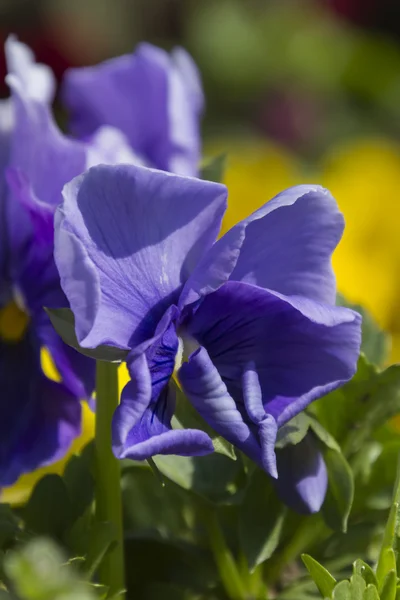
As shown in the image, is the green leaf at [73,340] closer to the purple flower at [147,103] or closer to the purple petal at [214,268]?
the purple petal at [214,268]

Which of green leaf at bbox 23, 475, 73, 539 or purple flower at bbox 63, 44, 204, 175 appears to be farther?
purple flower at bbox 63, 44, 204, 175

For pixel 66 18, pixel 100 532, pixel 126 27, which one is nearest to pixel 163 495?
pixel 100 532

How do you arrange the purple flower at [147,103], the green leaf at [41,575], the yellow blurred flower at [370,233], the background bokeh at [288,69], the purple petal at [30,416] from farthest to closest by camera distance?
the background bokeh at [288,69]
the yellow blurred flower at [370,233]
the purple flower at [147,103]
the purple petal at [30,416]
the green leaf at [41,575]

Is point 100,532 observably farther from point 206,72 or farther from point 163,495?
point 206,72

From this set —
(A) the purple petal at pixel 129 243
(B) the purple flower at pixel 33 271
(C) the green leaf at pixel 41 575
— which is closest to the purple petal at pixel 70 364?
(B) the purple flower at pixel 33 271

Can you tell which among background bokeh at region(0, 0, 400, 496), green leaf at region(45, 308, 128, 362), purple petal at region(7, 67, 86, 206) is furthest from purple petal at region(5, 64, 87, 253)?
background bokeh at region(0, 0, 400, 496)

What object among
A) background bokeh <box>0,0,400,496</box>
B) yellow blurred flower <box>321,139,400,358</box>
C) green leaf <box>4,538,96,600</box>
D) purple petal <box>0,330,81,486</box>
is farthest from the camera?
background bokeh <box>0,0,400,496</box>

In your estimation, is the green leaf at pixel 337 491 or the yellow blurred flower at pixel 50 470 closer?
the green leaf at pixel 337 491

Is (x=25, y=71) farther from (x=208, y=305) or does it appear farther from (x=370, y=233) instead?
(x=370, y=233)

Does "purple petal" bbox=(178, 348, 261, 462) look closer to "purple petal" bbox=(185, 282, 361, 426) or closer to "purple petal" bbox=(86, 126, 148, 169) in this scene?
"purple petal" bbox=(185, 282, 361, 426)
